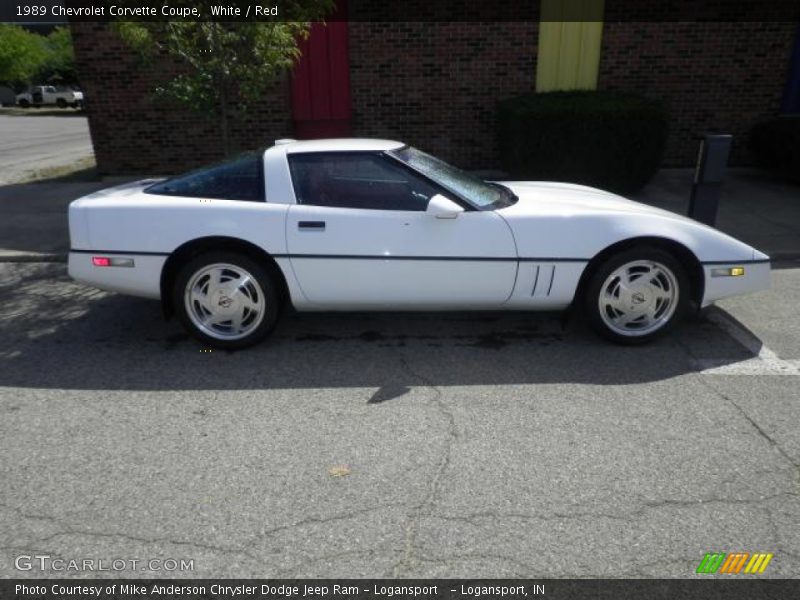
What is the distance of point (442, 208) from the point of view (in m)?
3.73

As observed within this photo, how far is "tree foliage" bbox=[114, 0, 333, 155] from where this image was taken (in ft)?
18.7

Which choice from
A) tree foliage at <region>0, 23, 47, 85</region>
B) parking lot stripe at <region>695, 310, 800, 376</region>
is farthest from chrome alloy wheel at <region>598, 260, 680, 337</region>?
tree foliage at <region>0, 23, 47, 85</region>

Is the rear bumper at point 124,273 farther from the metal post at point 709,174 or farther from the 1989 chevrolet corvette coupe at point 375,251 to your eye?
the metal post at point 709,174

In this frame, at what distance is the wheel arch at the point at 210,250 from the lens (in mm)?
3924

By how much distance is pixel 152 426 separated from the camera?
3.17 metres

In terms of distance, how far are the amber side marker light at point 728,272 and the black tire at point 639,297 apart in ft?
0.56

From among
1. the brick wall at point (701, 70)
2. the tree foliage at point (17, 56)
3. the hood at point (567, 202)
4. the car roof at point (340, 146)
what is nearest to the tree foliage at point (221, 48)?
the car roof at point (340, 146)

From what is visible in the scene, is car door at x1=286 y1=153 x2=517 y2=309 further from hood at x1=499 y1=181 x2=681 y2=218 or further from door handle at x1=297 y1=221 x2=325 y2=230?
hood at x1=499 y1=181 x2=681 y2=218

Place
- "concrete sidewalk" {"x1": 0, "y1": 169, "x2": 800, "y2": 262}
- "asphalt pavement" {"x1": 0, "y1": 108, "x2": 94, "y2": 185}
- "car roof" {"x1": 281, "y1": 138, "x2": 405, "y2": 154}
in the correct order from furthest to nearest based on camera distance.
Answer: "asphalt pavement" {"x1": 0, "y1": 108, "x2": 94, "y2": 185}, "concrete sidewalk" {"x1": 0, "y1": 169, "x2": 800, "y2": 262}, "car roof" {"x1": 281, "y1": 138, "x2": 405, "y2": 154}

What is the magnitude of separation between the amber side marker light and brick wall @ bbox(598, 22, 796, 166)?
6.92 metres

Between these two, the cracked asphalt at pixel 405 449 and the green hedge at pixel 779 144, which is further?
the green hedge at pixel 779 144

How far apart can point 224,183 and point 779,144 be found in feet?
28.6

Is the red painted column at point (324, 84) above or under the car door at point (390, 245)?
above

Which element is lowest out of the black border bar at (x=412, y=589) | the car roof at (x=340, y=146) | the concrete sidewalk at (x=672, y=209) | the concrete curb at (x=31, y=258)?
the black border bar at (x=412, y=589)
